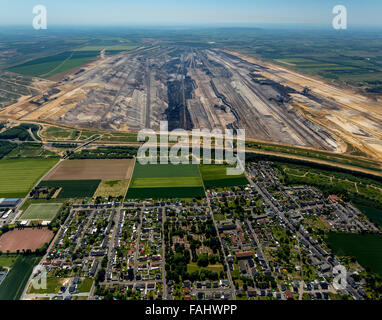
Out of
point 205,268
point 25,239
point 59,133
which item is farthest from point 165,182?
point 59,133

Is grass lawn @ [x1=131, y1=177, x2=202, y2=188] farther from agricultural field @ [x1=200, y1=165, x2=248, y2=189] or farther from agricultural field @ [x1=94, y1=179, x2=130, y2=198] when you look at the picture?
agricultural field @ [x1=200, y1=165, x2=248, y2=189]

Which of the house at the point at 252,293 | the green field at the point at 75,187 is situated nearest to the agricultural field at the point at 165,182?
the green field at the point at 75,187

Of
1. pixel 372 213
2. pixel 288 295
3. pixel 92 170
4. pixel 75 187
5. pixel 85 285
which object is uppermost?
pixel 92 170

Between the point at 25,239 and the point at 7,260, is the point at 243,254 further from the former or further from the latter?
the point at 7,260

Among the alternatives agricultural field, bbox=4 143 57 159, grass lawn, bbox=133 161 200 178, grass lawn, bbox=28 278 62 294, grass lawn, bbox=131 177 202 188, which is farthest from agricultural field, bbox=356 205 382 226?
agricultural field, bbox=4 143 57 159

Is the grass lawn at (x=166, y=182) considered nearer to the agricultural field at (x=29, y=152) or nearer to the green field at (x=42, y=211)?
the green field at (x=42, y=211)
